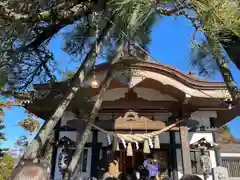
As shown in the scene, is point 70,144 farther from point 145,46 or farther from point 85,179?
point 145,46

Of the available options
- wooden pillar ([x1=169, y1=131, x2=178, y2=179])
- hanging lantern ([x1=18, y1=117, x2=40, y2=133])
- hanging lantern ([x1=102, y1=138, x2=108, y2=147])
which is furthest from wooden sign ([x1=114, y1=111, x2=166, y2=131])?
hanging lantern ([x1=18, y1=117, x2=40, y2=133])

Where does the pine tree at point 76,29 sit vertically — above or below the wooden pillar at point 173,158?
above

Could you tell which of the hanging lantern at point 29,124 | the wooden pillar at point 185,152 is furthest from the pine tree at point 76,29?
the hanging lantern at point 29,124

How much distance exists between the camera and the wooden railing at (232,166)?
9344 millimetres

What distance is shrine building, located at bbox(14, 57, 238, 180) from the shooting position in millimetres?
6062

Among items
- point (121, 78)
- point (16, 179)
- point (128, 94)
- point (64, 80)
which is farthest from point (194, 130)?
point (16, 179)

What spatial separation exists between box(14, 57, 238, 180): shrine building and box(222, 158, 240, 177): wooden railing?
117 inches

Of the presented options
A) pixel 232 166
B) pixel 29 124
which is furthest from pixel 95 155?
pixel 29 124

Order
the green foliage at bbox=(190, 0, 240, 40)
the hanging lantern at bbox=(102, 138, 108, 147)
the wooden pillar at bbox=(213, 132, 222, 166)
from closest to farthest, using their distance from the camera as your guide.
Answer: the green foliage at bbox=(190, 0, 240, 40) < the wooden pillar at bbox=(213, 132, 222, 166) < the hanging lantern at bbox=(102, 138, 108, 147)

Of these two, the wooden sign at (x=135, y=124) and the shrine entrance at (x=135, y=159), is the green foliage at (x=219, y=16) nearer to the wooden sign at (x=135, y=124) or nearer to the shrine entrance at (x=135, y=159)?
the wooden sign at (x=135, y=124)

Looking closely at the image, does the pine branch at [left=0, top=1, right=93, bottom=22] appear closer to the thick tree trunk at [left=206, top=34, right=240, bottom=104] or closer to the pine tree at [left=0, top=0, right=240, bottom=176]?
the pine tree at [left=0, top=0, right=240, bottom=176]

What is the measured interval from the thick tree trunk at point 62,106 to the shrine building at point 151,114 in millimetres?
2307

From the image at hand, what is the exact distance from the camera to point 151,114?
23.2ft

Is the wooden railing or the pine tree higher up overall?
the pine tree
